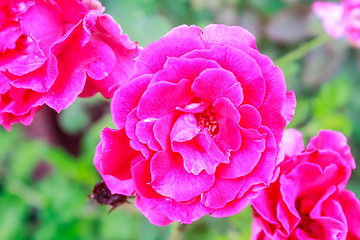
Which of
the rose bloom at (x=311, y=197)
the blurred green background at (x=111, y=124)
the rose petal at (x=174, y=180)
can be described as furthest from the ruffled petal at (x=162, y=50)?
the blurred green background at (x=111, y=124)

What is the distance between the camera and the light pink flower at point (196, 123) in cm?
50

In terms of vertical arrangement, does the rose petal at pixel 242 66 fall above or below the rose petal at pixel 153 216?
above

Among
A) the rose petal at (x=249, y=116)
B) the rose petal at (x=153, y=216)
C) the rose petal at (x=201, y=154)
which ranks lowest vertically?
the rose petal at (x=153, y=216)

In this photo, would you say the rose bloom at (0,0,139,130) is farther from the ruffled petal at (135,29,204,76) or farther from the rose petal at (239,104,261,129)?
the rose petal at (239,104,261,129)

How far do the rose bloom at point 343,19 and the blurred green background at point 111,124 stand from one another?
0.31ft

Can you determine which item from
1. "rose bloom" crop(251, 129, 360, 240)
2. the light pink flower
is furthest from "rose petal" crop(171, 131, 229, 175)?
"rose bloom" crop(251, 129, 360, 240)

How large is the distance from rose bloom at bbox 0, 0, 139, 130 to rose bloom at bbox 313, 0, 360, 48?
582mm

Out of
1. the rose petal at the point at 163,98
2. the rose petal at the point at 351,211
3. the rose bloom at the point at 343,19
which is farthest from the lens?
the rose bloom at the point at 343,19

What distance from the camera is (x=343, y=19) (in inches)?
39.1

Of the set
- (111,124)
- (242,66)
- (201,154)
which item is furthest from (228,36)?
(111,124)

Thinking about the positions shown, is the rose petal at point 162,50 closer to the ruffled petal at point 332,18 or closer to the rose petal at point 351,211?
the rose petal at point 351,211

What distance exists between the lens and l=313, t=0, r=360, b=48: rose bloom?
3.16ft

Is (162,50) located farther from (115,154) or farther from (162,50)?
(115,154)

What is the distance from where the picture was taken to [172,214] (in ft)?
1.68
